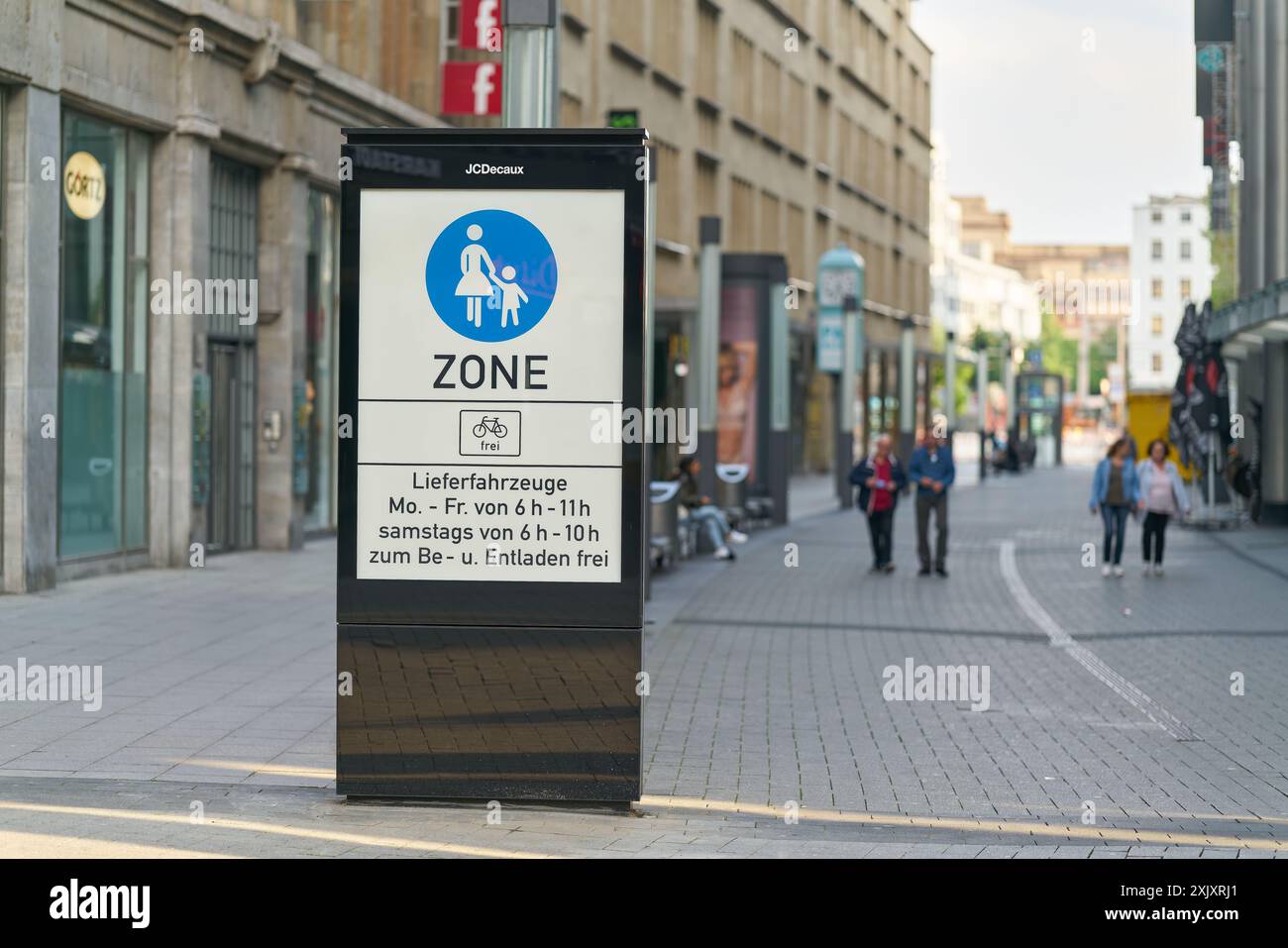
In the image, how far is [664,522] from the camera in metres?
22.3

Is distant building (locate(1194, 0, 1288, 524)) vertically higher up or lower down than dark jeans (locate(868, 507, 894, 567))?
higher up

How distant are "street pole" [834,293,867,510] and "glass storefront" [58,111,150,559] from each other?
20839 millimetres

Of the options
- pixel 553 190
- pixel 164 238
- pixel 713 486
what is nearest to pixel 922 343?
pixel 713 486

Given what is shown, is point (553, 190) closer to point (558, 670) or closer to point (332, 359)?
point (558, 670)

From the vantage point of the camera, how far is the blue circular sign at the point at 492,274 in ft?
25.9

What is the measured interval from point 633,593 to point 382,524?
3.44 ft

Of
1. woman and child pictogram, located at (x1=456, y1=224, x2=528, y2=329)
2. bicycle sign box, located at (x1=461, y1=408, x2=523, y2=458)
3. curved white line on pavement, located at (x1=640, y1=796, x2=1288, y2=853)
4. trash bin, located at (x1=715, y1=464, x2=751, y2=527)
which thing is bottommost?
curved white line on pavement, located at (x1=640, y1=796, x2=1288, y2=853)

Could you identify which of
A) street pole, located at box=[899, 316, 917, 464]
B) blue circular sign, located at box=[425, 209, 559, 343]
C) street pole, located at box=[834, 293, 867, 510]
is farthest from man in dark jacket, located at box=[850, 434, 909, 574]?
street pole, located at box=[899, 316, 917, 464]

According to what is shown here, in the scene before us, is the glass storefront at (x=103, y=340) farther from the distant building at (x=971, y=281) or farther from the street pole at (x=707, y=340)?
the distant building at (x=971, y=281)

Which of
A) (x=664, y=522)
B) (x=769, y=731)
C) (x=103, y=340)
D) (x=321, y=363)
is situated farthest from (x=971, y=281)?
(x=769, y=731)

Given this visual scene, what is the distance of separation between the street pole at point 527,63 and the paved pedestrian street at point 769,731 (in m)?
3.16

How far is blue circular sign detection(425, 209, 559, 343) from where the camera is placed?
7895mm

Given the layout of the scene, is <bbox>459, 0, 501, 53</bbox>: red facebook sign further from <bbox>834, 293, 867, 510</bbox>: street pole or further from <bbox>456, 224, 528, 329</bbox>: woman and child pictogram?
<bbox>456, 224, 528, 329</bbox>: woman and child pictogram

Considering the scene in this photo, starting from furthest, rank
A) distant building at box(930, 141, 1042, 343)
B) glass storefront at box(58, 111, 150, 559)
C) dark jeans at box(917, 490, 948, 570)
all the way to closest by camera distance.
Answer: distant building at box(930, 141, 1042, 343) → dark jeans at box(917, 490, 948, 570) → glass storefront at box(58, 111, 150, 559)
